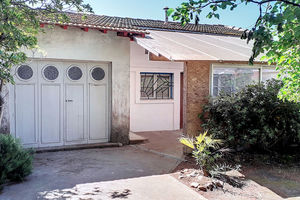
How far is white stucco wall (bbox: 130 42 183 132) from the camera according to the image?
1337 cm

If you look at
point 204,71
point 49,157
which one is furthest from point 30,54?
point 204,71

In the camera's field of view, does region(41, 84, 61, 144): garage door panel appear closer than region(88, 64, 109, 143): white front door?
Yes

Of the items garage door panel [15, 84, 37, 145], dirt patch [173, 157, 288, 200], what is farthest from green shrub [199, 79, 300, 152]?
garage door panel [15, 84, 37, 145]

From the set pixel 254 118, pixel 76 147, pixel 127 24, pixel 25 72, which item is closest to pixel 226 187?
pixel 254 118

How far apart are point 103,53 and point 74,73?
51.1 inches

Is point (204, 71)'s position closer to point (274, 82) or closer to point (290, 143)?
point (274, 82)

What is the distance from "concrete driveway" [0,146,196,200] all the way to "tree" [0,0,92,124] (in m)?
1.93

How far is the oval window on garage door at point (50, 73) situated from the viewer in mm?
9602

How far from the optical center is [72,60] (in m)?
9.83

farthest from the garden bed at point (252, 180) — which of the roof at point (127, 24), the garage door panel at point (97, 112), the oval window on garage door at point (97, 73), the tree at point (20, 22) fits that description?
the roof at point (127, 24)

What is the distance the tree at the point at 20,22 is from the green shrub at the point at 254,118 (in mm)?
4963

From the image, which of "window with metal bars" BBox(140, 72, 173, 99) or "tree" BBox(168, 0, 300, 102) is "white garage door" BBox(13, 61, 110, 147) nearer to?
"window with metal bars" BBox(140, 72, 173, 99)

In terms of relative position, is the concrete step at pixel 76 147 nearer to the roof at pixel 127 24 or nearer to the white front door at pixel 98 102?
the white front door at pixel 98 102

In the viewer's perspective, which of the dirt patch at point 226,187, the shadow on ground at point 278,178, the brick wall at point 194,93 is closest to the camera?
the dirt patch at point 226,187
